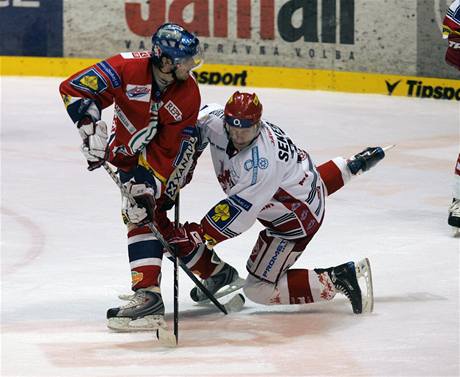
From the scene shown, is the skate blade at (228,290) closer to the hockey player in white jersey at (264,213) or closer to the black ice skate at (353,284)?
the hockey player in white jersey at (264,213)

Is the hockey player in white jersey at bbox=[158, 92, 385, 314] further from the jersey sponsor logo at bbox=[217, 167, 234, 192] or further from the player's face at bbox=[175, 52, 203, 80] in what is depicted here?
the player's face at bbox=[175, 52, 203, 80]

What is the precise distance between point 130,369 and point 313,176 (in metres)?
1.09

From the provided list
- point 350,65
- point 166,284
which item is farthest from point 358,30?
point 166,284

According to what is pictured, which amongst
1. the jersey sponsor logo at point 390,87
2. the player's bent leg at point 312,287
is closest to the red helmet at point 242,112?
the player's bent leg at point 312,287

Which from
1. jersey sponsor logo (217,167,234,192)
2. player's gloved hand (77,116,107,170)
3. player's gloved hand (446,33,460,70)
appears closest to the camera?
player's gloved hand (77,116,107,170)

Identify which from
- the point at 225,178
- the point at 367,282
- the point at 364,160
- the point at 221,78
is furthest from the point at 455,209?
the point at 221,78

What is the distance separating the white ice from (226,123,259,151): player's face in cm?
66

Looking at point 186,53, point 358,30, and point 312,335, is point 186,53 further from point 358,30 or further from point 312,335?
point 358,30

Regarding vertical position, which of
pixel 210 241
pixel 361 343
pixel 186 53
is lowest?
pixel 361 343

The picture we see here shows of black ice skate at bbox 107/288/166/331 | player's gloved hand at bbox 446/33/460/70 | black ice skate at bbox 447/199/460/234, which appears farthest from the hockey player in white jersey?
player's gloved hand at bbox 446/33/460/70

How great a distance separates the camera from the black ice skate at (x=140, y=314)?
165 inches

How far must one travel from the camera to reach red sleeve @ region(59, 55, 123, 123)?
168 inches

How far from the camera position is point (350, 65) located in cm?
1009

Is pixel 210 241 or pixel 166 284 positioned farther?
pixel 166 284
